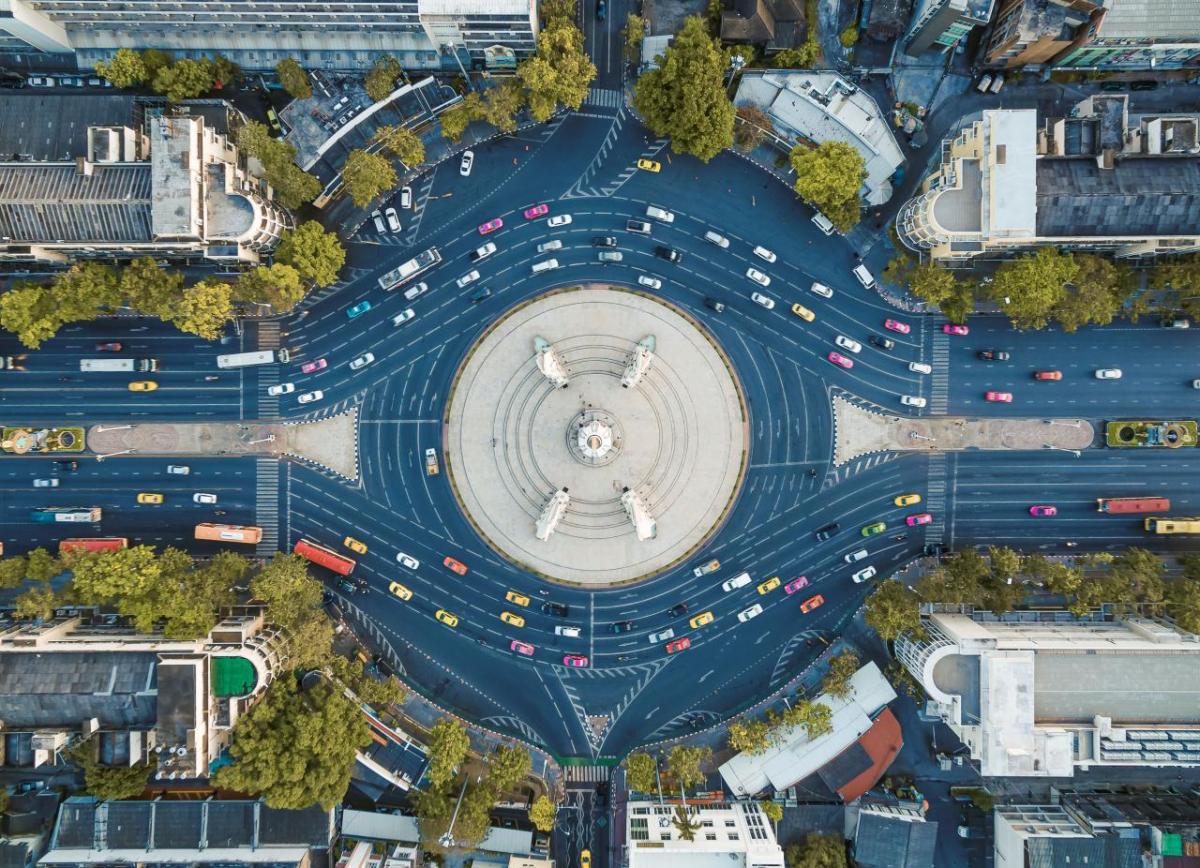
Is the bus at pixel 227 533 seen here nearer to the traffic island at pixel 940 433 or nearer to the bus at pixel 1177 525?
the traffic island at pixel 940 433

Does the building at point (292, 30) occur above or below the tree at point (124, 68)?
above

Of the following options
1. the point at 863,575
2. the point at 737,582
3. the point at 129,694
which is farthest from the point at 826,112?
the point at 129,694

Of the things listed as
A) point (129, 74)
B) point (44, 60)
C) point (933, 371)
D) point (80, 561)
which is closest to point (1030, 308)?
point (933, 371)

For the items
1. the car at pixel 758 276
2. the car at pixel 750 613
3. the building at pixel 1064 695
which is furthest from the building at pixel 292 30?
the building at pixel 1064 695

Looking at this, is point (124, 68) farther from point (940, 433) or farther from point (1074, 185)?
point (1074, 185)

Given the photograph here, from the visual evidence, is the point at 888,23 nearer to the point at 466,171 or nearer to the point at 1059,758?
the point at 466,171

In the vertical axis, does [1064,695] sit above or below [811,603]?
below

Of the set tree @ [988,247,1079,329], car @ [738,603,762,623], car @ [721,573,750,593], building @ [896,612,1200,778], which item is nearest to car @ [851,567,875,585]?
building @ [896,612,1200,778]
